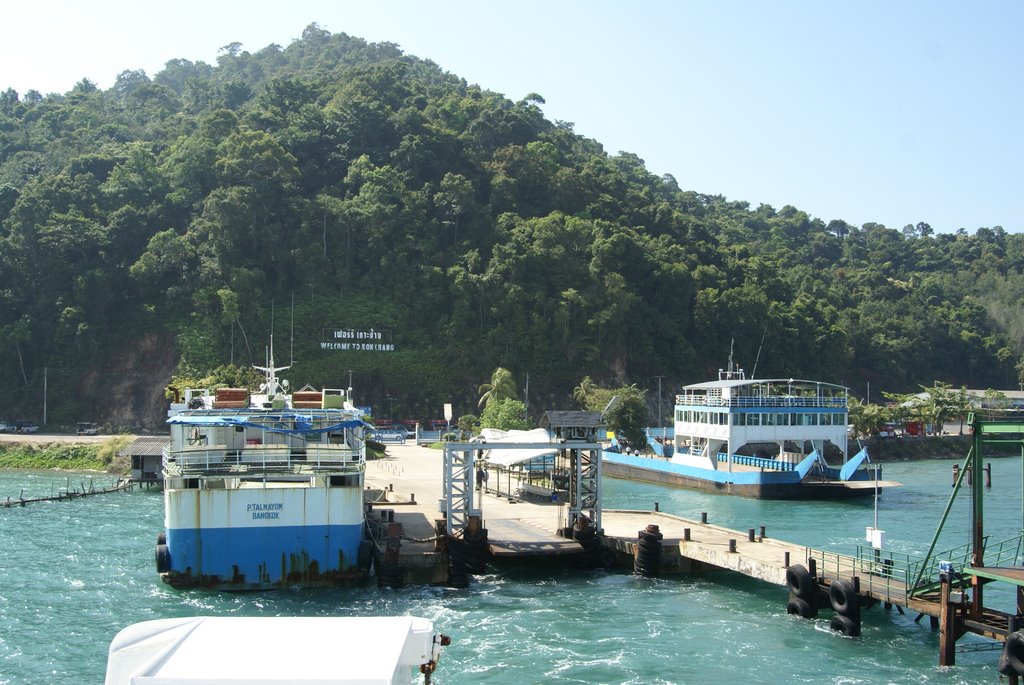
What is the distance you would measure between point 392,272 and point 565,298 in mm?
17249

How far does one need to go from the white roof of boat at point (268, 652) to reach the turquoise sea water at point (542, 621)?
11.8m

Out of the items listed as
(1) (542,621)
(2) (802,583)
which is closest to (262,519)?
(1) (542,621)

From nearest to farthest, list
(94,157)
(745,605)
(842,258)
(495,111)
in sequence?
(745,605)
(94,157)
(495,111)
(842,258)

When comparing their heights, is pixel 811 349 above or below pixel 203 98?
below

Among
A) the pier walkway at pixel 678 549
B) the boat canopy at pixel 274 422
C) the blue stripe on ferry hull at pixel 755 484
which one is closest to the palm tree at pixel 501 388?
the blue stripe on ferry hull at pixel 755 484

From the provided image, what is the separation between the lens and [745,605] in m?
28.3

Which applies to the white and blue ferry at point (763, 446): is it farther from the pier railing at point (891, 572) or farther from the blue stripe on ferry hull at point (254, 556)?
the blue stripe on ferry hull at point (254, 556)

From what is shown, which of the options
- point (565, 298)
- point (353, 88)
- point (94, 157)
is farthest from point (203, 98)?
point (565, 298)

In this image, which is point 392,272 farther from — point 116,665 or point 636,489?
point 116,665

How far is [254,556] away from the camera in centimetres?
2859

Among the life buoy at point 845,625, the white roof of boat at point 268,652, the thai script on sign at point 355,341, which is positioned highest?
the thai script on sign at point 355,341

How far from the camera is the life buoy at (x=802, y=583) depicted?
85.4ft

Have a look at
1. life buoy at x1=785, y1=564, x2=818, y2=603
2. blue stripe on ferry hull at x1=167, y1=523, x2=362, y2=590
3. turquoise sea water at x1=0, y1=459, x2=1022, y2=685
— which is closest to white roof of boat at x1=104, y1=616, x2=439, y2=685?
turquoise sea water at x1=0, y1=459, x2=1022, y2=685

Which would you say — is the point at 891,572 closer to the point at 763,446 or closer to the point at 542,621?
the point at 542,621
